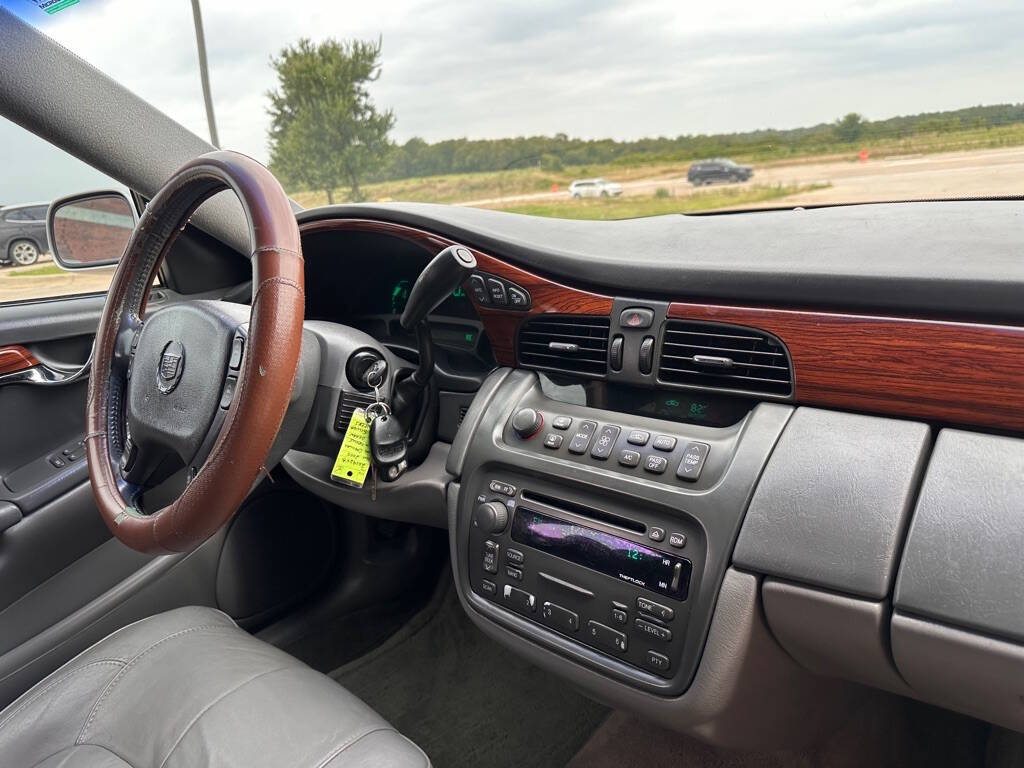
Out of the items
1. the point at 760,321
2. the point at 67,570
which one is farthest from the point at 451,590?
the point at 760,321

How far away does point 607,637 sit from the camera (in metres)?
1.29

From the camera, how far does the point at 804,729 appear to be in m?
1.54

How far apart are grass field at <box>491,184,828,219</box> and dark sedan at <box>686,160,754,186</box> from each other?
0.05 meters

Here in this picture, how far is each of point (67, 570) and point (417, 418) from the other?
93cm

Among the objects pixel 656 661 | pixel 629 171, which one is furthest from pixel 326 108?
pixel 656 661

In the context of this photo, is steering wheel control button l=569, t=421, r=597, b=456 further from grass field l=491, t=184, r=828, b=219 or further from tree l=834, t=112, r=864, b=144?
tree l=834, t=112, r=864, b=144

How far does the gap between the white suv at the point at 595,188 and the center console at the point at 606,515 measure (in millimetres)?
713

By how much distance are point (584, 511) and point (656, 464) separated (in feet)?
0.55

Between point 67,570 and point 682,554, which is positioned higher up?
point 682,554

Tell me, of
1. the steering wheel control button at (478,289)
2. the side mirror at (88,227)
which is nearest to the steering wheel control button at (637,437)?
the steering wheel control button at (478,289)

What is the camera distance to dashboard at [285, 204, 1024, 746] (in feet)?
3.27

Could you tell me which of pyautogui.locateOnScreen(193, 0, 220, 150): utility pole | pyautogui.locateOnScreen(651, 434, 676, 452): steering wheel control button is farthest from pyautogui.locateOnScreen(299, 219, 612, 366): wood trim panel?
Result: pyautogui.locateOnScreen(193, 0, 220, 150): utility pole

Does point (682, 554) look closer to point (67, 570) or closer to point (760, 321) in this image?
point (760, 321)

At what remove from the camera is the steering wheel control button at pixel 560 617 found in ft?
4.38
